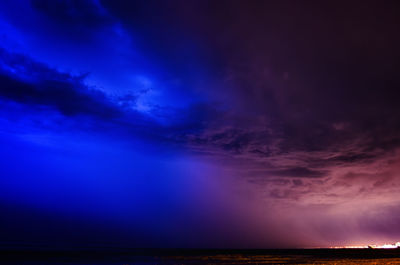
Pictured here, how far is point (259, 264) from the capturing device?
48719mm

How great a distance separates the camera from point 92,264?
48094 mm

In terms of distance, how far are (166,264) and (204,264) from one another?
6170 millimetres

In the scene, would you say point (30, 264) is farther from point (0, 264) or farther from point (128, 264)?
point (128, 264)

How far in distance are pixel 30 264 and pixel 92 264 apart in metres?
8.98

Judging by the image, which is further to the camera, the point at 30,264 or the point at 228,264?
the point at 228,264

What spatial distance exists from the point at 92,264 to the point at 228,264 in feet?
72.7

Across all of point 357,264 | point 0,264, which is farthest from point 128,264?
point 357,264

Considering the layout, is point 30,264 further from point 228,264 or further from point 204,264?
point 228,264

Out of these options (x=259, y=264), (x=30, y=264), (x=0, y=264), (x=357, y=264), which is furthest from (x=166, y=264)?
(x=357, y=264)

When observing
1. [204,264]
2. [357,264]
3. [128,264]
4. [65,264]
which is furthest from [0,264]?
[357,264]

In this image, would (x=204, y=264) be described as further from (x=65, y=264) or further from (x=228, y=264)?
(x=65, y=264)

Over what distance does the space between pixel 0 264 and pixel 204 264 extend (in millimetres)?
31280

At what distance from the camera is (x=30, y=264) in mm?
45219

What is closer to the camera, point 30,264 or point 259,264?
point 30,264
